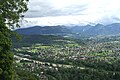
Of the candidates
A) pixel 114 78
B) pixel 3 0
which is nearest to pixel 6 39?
pixel 3 0

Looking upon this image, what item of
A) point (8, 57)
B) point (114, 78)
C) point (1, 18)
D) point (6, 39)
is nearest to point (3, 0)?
point (1, 18)

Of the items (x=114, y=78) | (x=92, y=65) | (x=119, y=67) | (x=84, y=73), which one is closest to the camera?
(x=114, y=78)

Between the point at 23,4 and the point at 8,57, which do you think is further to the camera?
the point at 23,4

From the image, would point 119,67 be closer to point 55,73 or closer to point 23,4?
point 55,73

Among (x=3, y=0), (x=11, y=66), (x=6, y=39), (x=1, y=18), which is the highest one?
(x=3, y=0)

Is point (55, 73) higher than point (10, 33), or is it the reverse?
point (10, 33)

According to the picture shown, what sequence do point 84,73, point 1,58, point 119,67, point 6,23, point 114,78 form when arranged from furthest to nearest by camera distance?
point 119,67
point 84,73
point 114,78
point 6,23
point 1,58
